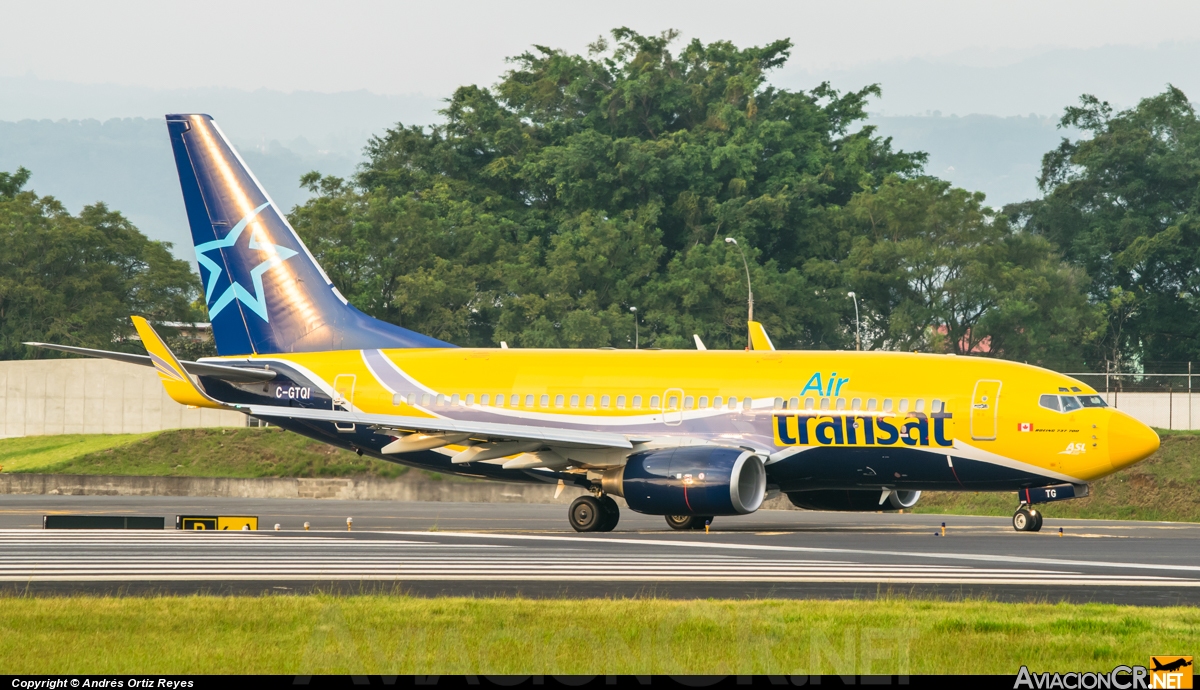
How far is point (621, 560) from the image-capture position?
69.6 ft

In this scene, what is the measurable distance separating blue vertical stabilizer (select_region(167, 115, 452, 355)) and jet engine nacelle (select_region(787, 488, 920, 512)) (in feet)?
30.3

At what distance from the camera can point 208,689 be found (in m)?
9.82

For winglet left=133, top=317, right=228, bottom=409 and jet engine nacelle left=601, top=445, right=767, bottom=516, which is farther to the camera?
winglet left=133, top=317, right=228, bottom=409

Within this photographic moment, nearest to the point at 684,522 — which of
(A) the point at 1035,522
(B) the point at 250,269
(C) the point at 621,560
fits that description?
(A) the point at 1035,522

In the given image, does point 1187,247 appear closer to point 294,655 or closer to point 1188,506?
point 1188,506

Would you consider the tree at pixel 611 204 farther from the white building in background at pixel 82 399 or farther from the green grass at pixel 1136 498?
the green grass at pixel 1136 498

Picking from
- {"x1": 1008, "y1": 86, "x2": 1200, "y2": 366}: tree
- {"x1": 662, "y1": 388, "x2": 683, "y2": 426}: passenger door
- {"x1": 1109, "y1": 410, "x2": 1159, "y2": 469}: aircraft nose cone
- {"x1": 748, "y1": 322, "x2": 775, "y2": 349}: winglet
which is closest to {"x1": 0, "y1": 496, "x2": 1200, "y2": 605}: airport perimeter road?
{"x1": 1109, "y1": 410, "x2": 1159, "y2": 469}: aircraft nose cone

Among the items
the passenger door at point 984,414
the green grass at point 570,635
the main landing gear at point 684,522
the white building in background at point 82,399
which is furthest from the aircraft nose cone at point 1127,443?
the white building in background at point 82,399

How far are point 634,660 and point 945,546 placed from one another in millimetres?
14474

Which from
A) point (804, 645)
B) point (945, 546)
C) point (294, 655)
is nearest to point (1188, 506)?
point (945, 546)

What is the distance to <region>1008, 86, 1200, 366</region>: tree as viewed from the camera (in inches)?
3393

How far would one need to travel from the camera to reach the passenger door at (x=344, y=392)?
105 ft

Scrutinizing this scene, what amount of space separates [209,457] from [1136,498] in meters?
Answer: 30.2

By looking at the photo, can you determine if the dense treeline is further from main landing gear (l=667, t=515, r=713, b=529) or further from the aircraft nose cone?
the aircraft nose cone
